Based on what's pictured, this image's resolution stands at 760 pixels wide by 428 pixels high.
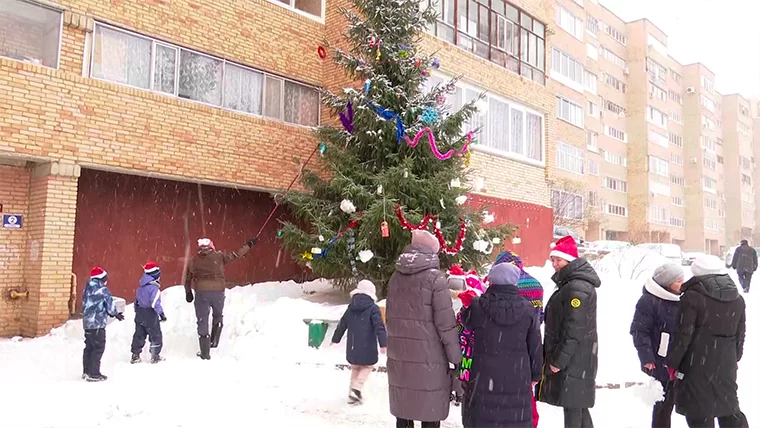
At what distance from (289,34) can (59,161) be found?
5.91 meters

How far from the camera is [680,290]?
489 cm

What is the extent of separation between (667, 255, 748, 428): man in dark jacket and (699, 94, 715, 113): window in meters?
64.1

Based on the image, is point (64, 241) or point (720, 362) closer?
point (720, 362)

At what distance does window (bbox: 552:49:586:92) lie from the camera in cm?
3503

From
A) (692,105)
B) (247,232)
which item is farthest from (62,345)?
(692,105)

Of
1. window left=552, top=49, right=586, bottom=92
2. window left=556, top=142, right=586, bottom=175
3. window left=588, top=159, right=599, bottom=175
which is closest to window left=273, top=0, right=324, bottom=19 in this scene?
window left=552, top=49, right=586, bottom=92

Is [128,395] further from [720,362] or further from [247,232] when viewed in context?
[247,232]

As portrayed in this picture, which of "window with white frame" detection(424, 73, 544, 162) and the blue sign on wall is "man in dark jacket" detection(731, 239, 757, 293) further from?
the blue sign on wall

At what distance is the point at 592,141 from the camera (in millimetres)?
45500

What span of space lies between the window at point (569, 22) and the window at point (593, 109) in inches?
269

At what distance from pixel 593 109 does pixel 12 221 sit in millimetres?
43686

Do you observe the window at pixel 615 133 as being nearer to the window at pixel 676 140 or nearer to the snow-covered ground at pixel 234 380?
the window at pixel 676 140

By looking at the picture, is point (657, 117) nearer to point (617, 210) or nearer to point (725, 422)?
point (617, 210)

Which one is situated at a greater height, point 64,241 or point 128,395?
point 64,241
